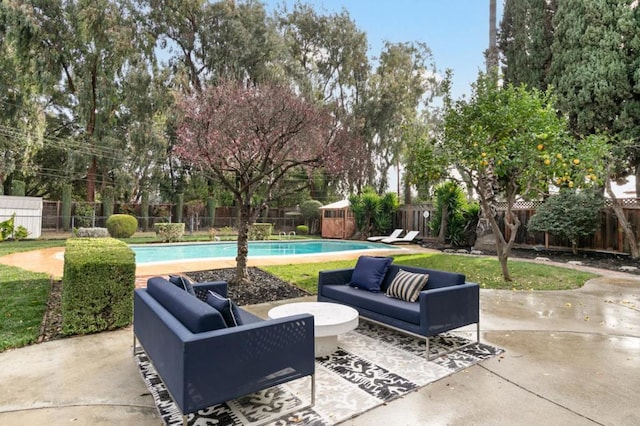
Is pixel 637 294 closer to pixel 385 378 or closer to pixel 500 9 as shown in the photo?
pixel 385 378

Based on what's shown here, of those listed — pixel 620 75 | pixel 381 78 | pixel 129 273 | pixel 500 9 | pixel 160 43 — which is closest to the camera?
pixel 129 273

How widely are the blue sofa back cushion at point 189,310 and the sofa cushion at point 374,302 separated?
2.00 meters

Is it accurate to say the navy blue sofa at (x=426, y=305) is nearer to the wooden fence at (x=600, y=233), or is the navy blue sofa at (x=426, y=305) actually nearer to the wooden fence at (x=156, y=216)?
the wooden fence at (x=600, y=233)

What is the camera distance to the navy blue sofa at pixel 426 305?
3.51 meters

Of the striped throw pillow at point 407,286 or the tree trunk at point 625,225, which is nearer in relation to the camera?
the striped throw pillow at point 407,286

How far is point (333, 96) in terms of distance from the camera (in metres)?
25.9

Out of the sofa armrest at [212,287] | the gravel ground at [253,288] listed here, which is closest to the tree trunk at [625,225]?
the gravel ground at [253,288]

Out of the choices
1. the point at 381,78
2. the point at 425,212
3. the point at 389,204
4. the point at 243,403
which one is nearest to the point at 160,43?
the point at 381,78

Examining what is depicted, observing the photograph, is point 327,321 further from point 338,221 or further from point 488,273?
point 338,221

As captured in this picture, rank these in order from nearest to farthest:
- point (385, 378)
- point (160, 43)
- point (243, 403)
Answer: point (243, 403) < point (385, 378) < point (160, 43)

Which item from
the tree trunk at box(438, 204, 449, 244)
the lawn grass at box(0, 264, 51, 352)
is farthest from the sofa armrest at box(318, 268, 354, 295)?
the tree trunk at box(438, 204, 449, 244)

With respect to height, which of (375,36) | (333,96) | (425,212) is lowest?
(425,212)

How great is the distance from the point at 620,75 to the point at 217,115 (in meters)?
12.5

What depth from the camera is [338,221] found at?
20422 millimetres
